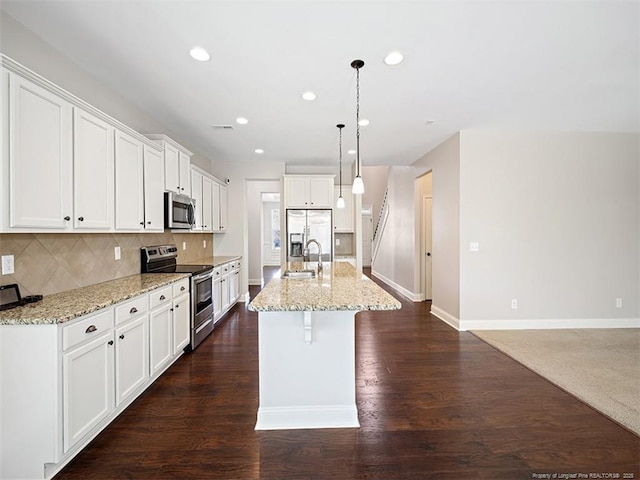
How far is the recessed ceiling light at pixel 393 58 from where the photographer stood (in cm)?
212

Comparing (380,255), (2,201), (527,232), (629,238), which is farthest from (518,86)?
(380,255)

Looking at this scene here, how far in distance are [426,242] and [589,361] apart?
9.93 ft

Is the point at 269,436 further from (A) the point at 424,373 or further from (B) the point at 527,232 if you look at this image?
(B) the point at 527,232

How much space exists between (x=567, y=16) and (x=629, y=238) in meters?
3.76

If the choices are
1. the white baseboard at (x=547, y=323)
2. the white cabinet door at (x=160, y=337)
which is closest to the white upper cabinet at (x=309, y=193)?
the white baseboard at (x=547, y=323)

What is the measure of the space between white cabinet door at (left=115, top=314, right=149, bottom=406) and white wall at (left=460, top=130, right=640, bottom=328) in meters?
3.74

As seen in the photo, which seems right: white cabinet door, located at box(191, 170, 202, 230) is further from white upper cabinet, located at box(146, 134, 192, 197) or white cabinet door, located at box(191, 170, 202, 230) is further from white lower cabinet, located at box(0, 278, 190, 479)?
white lower cabinet, located at box(0, 278, 190, 479)

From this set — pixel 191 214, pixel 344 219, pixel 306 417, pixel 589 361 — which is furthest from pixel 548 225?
pixel 191 214

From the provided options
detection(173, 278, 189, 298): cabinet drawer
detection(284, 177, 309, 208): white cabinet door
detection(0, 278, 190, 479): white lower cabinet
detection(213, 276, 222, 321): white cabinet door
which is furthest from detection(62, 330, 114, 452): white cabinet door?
detection(284, 177, 309, 208): white cabinet door

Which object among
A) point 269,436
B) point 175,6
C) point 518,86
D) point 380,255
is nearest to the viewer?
point 175,6

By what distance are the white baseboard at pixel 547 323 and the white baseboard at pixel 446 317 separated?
0.08m

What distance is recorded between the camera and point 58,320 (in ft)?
4.78

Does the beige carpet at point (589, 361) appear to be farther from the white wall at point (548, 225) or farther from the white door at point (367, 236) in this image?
the white door at point (367, 236)

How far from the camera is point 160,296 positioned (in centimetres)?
248
